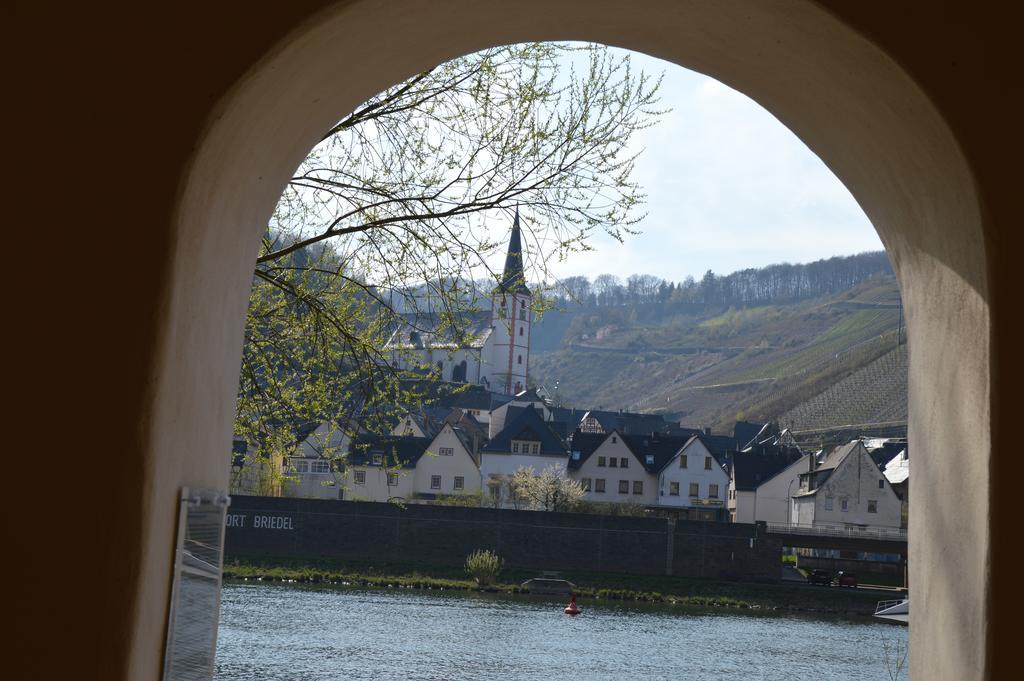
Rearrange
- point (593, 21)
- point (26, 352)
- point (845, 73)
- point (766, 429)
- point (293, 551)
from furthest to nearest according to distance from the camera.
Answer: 1. point (766, 429)
2. point (293, 551)
3. point (593, 21)
4. point (845, 73)
5. point (26, 352)

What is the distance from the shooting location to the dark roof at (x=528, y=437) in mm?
57875

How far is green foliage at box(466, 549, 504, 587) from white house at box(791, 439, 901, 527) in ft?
65.0

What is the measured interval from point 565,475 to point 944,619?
5462 centimetres

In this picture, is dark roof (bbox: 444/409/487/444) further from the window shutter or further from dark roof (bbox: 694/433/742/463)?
the window shutter

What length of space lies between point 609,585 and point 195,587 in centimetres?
3894

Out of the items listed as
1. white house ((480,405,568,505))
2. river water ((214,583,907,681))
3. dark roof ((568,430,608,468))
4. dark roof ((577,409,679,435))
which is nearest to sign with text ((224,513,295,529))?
river water ((214,583,907,681))

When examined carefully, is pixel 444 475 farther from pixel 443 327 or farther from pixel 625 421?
pixel 443 327

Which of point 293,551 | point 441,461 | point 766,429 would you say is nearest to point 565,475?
point 441,461

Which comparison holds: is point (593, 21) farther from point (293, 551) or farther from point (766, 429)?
point (766, 429)

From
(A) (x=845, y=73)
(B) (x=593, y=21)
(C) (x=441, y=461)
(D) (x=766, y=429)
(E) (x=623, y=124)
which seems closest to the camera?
(A) (x=845, y=73)

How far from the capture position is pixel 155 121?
7.30 ft

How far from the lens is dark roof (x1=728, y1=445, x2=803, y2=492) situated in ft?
193

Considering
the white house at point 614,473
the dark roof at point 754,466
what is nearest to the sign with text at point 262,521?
the white house at point 614,473

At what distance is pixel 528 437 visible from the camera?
58.8m
